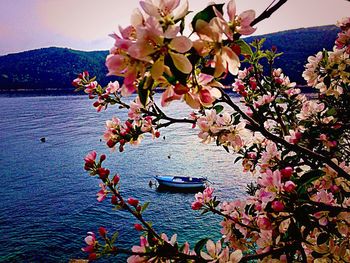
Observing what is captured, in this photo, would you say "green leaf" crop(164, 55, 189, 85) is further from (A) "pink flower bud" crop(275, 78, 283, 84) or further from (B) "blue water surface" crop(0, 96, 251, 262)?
(B) "blue water surface" crop(0, 96, 251, 262)

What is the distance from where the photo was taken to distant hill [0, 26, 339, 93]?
10869 cm

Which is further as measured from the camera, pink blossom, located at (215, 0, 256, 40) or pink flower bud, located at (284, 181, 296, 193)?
pink flower bud, located at (284, 181, 296, 193)

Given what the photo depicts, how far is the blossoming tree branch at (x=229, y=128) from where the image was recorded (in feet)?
2.55

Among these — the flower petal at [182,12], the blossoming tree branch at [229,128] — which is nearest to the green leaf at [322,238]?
the blossoming tree branch at [229,128]

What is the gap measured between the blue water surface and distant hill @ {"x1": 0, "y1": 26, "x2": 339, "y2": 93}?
219 feet

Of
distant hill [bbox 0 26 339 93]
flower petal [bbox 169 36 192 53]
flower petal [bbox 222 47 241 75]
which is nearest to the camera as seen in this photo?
flower petal [bbox 169 36 192 53]

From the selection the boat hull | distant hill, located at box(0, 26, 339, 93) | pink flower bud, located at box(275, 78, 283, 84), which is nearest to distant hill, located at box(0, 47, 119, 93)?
distant hill, located at box(0, 26, 339, 93)

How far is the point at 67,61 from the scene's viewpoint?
15425 centimetres

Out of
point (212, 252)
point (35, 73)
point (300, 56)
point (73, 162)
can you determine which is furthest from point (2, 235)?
point (35, 73)

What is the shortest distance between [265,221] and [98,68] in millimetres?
157951

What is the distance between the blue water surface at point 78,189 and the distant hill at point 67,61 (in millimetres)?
66752

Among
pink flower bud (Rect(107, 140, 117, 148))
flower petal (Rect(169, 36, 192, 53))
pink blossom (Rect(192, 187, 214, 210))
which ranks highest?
flower petal (Rect(169, 36, 192, 53))

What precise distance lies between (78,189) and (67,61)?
463ft

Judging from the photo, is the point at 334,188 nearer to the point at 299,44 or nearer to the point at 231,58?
the point at 231,58
